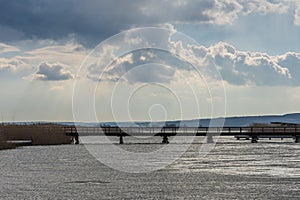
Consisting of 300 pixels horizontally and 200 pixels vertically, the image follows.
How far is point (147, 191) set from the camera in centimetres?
4072

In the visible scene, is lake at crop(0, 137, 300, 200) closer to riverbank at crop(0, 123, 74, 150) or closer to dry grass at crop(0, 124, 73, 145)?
riverbank at crop(0, 123, 74, 150)

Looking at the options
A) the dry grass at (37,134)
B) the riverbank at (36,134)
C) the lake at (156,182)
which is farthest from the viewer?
the dry grass at (37,134)

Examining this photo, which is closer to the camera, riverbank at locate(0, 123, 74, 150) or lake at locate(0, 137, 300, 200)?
lake at locate(0, 137, 300, 200)

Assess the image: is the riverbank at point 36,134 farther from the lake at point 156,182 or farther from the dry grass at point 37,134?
the lake at point 156,182

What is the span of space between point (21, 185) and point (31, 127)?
3010 inches

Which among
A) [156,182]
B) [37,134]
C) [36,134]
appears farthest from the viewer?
[37,134]

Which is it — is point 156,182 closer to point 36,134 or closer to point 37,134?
point 36,134

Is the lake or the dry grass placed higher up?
the dry grass

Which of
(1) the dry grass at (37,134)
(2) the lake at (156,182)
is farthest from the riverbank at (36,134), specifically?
(2) the lake at (156,182)

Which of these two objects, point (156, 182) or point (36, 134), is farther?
point (36, 134)

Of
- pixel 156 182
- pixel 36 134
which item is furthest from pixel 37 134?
pixel 156 182

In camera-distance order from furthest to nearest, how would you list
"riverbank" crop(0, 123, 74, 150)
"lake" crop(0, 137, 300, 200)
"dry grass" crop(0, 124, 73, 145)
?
"dry grass" crop(0, 124, 73, 145) < "riverbank" crop(0, 123, 74, 150) < "lake" crop(0, 137, 300, 200)

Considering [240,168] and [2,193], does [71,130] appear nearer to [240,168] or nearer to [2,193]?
[240,168]

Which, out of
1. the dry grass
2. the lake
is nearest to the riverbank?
the dry grass
